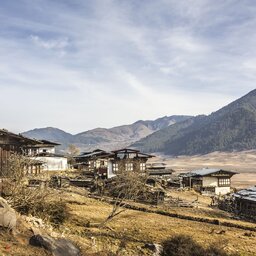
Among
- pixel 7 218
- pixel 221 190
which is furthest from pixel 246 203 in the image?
pixel 7 218

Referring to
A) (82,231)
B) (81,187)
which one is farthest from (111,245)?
(81,187)

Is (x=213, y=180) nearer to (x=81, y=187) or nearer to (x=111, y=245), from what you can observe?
(x=81, y=187)

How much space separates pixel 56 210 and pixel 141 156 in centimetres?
3619

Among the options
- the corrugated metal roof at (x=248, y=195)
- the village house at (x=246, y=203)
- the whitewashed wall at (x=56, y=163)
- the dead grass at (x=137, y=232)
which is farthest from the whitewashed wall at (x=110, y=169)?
the dead grass at (x=137, y=232)

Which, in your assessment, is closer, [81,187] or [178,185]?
[81,187]

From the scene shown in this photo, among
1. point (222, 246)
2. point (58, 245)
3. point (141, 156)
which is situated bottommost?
point (222, 246)

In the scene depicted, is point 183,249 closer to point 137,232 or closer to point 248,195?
point 137,232

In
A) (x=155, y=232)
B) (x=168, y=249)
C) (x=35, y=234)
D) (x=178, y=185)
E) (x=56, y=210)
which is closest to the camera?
(x=35, y=234)

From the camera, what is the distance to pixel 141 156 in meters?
57.1

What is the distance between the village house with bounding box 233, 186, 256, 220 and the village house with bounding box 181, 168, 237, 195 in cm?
1806

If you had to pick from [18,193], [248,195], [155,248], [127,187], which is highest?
[18,193]

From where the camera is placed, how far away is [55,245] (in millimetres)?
15125

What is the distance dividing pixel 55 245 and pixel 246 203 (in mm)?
32430

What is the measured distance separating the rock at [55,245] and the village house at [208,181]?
49175 mm
